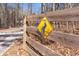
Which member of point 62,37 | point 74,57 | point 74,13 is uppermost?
point 74,13

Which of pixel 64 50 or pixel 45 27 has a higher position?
pixel 45 27

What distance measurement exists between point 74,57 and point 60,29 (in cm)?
30

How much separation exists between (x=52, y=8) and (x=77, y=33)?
34 centimetres

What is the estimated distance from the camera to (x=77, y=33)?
2.88 metres

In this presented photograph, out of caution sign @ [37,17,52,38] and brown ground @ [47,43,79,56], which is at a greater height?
caution sign @ [37,17,52,38]

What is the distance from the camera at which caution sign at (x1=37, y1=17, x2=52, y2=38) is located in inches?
117

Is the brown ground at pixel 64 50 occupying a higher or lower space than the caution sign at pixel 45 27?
lower

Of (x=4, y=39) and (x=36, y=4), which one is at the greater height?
(x=36, y=4)

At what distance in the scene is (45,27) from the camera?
9.83 feet

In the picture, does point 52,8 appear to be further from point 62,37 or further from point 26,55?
point 26,55

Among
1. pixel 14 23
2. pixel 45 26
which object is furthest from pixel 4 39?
pixel 45 26

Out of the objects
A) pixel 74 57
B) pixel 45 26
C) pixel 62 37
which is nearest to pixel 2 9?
pixel 45 26

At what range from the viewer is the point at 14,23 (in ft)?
9.77

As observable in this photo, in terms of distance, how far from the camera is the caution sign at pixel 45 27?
2971 mm
